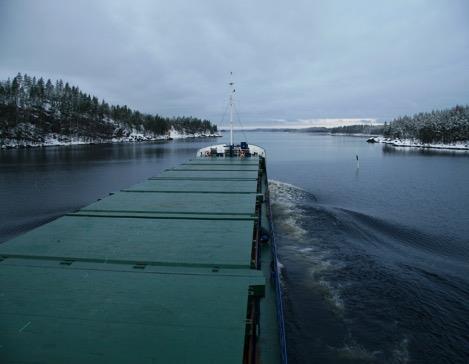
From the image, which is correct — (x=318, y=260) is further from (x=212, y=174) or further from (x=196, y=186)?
(x=212, y=174)

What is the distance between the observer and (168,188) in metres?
21.4

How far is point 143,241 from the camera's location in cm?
1105

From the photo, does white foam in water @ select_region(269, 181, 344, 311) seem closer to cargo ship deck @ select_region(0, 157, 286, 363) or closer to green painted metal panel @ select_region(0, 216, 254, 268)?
cargo ship deck @ select_region(0, 157, 286, 363)

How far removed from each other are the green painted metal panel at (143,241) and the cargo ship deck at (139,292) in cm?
3

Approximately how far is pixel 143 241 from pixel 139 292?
12.3 ft

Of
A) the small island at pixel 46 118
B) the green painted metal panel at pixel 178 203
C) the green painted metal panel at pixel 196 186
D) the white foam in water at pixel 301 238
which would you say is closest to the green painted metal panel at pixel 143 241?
the green painted metal panel at pixel 178 203

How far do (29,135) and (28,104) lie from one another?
143ft

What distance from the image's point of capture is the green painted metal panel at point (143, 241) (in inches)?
380

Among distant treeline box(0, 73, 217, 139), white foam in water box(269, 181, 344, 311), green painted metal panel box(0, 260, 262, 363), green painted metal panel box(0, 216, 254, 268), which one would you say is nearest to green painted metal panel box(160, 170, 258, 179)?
white foam in water box(269, 181, 344, 311)

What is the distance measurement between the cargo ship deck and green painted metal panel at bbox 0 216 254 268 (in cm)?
3

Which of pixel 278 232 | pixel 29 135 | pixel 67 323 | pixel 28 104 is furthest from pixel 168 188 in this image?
pixel 28 104

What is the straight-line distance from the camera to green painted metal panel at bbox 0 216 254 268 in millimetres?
9656

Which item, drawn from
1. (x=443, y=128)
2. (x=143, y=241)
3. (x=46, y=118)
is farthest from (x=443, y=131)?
(x=46, y=118)

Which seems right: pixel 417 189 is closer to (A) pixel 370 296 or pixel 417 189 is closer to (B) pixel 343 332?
(A) pixel 370 296
